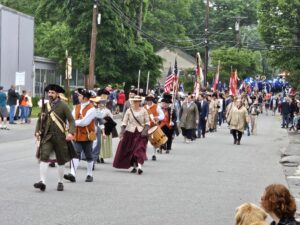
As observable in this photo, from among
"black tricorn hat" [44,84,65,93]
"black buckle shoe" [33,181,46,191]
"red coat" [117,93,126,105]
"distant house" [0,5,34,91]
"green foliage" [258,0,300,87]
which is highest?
"green foliage" [258,0,300,87]

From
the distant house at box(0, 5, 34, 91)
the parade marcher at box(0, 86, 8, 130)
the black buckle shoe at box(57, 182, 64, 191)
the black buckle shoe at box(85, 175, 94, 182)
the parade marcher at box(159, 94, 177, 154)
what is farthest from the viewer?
the distant house at box(0, 5, 34, 91)

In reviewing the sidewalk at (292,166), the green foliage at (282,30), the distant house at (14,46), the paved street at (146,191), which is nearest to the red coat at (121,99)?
the distant house at (14,46)

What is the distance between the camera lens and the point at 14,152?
2092 cm

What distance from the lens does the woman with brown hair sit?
5789mm

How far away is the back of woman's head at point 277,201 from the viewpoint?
19.0 feet

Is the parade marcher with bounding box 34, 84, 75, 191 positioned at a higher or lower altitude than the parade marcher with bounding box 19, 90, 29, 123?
higher

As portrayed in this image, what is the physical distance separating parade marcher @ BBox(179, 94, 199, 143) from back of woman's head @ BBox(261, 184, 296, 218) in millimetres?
21385

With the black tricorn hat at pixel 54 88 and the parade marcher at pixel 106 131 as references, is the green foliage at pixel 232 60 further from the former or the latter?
the black tricorn hat at pixel 54 88

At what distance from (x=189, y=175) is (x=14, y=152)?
610 centimetres

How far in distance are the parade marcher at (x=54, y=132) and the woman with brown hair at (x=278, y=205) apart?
740cm

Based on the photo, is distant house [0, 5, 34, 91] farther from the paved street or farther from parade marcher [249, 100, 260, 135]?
the paved street

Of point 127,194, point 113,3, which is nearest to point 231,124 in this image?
point 127,194

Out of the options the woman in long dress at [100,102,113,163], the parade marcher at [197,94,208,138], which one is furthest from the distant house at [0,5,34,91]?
the woman in long dress at [100,102,113,163]

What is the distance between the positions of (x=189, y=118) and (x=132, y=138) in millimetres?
10684
